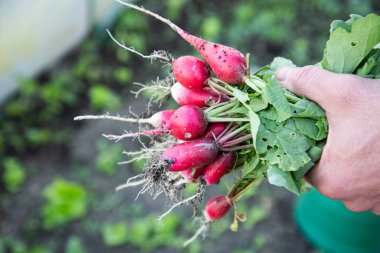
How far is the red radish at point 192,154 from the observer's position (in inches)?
67.3

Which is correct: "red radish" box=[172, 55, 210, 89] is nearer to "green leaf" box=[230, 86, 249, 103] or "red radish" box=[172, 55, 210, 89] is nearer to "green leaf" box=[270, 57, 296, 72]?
"green leaf" box=[230, 86, 249, 103]

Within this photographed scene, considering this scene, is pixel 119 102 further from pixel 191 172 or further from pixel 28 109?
pixel 191 172

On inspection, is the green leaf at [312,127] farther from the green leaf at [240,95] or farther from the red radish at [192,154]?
the red radish at [192,154]

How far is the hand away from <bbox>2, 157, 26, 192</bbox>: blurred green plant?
227 centimetres

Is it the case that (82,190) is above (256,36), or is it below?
below

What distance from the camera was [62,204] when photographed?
3180mm

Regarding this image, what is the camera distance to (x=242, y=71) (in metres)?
1.74

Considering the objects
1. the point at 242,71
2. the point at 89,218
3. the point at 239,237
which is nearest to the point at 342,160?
the point at 242,71

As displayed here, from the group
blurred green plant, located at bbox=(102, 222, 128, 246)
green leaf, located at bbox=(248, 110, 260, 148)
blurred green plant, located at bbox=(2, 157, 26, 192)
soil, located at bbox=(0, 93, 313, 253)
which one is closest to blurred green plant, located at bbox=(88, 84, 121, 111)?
soil, located at bbox=(0, 93, 313, 253)

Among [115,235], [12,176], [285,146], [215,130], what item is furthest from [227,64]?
[12,176]

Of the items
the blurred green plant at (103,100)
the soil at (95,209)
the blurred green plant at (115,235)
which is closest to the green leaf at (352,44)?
the soil at (95,209)

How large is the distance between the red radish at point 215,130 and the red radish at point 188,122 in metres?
0.04

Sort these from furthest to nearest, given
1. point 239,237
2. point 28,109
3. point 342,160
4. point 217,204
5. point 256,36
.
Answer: point 256,36 → point 28,109 → point 239,237 → point 217,204 → point 342,160

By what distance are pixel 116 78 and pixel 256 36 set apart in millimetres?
1244
